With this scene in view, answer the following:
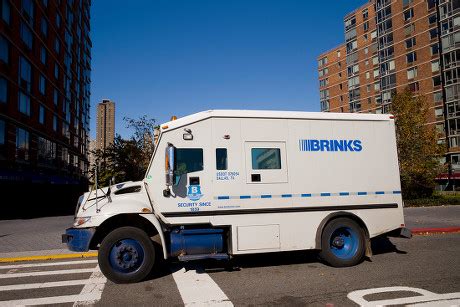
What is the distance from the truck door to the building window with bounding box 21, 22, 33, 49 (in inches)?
1283

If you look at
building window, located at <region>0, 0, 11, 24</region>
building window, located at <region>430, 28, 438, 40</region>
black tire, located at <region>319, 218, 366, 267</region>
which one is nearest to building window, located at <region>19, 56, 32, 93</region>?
building window, located at <region>0, 0, 11, 24</region>

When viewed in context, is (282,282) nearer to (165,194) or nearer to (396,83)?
(165,194)

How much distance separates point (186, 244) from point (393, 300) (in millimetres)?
3769

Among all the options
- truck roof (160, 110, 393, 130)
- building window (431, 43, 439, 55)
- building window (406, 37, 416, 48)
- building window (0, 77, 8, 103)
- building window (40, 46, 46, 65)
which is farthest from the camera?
building window (406, 37, 416, 48)

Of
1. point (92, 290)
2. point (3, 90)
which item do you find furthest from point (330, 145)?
point (3, 90)

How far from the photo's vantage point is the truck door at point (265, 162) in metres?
7.27

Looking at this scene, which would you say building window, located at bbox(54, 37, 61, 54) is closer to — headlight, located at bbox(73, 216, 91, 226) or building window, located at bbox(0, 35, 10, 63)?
building window, located at bbox(0, 35, 10, 63)

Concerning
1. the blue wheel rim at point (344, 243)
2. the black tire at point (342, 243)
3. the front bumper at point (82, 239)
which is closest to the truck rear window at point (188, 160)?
the front bumper at point (82, 239)

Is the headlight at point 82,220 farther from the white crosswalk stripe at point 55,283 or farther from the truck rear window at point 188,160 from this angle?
the truck rear window at point 188,160

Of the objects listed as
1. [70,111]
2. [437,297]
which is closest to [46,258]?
[437,297]

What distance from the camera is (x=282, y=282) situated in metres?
6.46

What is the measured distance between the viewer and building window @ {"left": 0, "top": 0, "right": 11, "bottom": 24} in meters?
27.0

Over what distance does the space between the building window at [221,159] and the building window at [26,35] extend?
106ft

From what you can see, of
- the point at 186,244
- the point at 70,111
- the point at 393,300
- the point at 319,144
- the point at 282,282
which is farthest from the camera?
the point at 70,111
